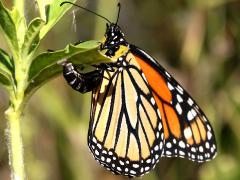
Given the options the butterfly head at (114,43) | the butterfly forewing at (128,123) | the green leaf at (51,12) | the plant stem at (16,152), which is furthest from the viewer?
the butterfly forewing at (128,123)

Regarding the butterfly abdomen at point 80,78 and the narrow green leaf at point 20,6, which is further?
the butterfly abdomen at point 80,78

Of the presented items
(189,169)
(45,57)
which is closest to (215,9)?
(189,169)

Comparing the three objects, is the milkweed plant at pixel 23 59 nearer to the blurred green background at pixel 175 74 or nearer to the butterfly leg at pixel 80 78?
the butterfly leg at pixel 80 78

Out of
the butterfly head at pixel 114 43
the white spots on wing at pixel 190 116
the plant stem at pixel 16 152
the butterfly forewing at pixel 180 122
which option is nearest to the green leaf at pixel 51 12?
the plant stem at pixel 16 152

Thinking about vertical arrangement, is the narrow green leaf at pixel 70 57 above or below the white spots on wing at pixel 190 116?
above

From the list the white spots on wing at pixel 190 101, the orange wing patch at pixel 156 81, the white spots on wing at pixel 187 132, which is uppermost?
the orange wing patch at pixel 156 81

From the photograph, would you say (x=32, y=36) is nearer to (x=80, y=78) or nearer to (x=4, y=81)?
(x=4, y=81)

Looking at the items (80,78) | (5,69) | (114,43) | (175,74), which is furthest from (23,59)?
(175,74)
